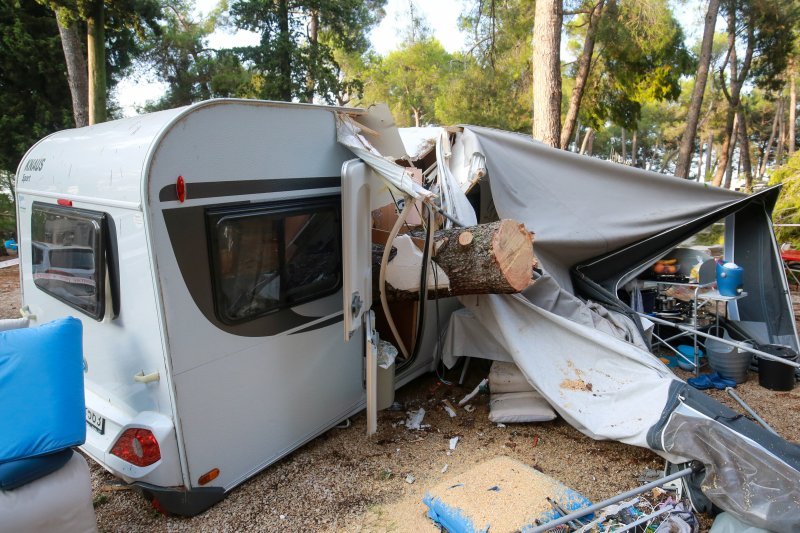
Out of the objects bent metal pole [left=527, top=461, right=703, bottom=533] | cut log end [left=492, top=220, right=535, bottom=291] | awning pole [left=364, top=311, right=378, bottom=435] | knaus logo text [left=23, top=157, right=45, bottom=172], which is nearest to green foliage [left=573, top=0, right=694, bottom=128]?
cut log end [left=492, top=220, right=535, bottom=291]

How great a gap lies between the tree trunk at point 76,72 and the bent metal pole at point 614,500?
9.44m

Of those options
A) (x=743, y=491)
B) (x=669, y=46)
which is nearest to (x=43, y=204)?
(x=743, y=491)

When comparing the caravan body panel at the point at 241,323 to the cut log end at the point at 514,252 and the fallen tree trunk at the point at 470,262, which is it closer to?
the fallen tree trunk at the point at 470,262

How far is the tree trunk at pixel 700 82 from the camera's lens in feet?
41.0

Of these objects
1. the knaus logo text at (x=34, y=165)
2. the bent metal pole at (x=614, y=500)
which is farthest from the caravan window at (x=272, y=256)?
the bent metal pole at (x=614, y=500)

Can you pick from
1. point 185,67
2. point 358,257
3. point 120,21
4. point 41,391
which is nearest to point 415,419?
point 358,257

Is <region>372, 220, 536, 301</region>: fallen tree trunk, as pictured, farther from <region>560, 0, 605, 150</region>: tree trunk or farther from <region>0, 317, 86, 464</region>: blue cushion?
<region>560, 0, 605, 150</region>: tree trunk

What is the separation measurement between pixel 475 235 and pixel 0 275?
9.91 meters

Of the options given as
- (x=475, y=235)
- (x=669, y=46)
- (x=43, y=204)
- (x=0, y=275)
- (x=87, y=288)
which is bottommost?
(x=0, y=275)

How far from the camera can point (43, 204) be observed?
335 centimetres

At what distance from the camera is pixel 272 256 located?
3.14m

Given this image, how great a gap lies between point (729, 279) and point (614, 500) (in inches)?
142

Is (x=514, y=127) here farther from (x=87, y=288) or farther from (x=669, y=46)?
(x=87, y=288)

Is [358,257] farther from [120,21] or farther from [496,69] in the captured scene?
[496,69]
